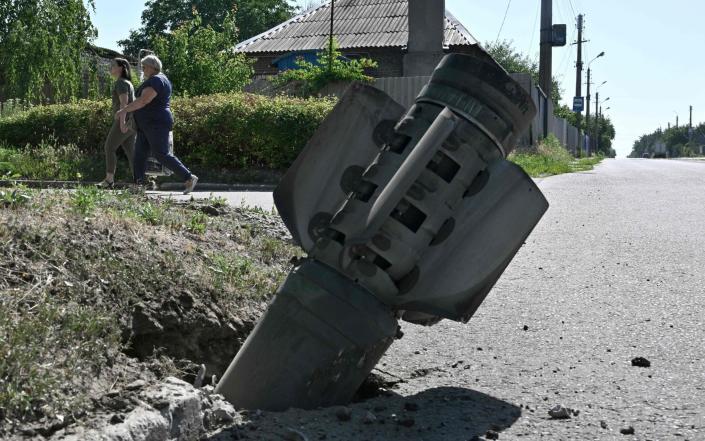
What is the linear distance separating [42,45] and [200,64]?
568 cm

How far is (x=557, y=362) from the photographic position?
3.92 meters

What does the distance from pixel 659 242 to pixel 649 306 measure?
10.1ft

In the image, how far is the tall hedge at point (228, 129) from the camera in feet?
50.5

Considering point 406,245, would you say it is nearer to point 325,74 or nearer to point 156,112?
point 156,112

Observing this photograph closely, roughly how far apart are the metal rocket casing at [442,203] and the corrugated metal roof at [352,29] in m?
29.8

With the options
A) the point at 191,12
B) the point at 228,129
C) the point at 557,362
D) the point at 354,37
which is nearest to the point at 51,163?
the point at 228,129

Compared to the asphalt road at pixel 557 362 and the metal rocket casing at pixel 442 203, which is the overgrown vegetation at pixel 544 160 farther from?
the metal rocket casing at pixel 442 203

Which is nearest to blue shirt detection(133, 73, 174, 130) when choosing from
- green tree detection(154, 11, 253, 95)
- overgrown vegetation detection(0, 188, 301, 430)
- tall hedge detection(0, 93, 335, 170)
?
overgrown vegetation detection(0, 188, 301, 430)

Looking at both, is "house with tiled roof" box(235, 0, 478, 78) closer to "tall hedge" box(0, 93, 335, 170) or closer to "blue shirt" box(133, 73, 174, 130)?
"tall hedge" box(0, 93, 335, 170)

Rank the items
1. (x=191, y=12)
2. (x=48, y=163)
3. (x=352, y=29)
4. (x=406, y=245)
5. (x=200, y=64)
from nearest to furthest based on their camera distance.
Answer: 1. (x=406, y=245)
2. (x=48, y=163)
3. (x=200, y=64)
4. (x=352, y=29)
5. (x=191, y=12)

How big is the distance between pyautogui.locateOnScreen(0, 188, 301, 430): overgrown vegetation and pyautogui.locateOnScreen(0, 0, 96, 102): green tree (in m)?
21.4

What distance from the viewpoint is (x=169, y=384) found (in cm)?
281

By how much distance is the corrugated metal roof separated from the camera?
33.6m

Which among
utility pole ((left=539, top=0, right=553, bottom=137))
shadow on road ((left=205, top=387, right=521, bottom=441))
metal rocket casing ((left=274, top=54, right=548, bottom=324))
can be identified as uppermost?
utility pole ((left=539, top=0, right=553, bottom=137))
